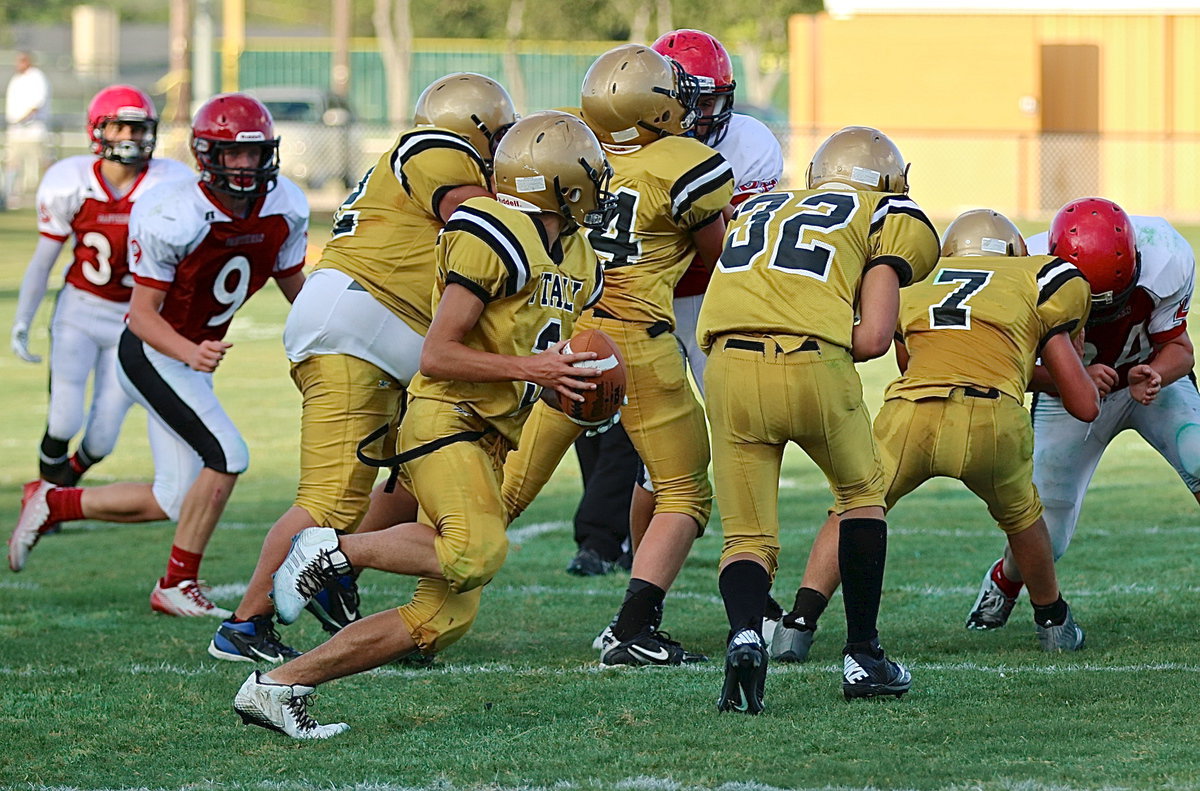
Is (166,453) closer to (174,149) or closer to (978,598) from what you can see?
(978,598)

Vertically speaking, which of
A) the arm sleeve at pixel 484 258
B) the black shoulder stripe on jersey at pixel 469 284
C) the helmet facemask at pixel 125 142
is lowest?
the black shoulder stripe on jersey at pixel 469 284

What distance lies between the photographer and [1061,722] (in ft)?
13.8

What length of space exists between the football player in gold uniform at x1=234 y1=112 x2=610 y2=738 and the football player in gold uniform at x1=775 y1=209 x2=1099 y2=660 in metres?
1.11

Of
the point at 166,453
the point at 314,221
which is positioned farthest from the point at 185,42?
the point at 166,453

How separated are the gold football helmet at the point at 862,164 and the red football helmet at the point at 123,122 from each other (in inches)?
137

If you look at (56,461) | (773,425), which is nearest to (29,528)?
(56,461)

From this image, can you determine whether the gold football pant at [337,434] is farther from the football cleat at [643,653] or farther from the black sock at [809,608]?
the black sock at [809,608]

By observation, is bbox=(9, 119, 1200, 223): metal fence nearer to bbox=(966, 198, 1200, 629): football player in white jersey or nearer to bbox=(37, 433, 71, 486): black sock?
bbox=(37, 433, 71, 486): black sock

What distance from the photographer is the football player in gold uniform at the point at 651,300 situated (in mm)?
5043

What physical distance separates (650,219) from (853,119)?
76.5 feet

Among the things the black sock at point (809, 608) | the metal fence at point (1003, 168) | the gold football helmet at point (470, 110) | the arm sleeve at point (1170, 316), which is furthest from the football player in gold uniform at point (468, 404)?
the metal fence at point (1003, 168)

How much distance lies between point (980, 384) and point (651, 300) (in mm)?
1020

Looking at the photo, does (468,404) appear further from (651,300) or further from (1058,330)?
(1058,330)

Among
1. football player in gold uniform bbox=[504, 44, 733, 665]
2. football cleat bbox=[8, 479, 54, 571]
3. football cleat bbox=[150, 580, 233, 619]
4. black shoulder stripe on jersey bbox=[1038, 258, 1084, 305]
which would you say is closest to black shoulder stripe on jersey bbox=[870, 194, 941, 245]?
black shoulder stripe on jersey bbox=[1038, 258, 1084, 305]
